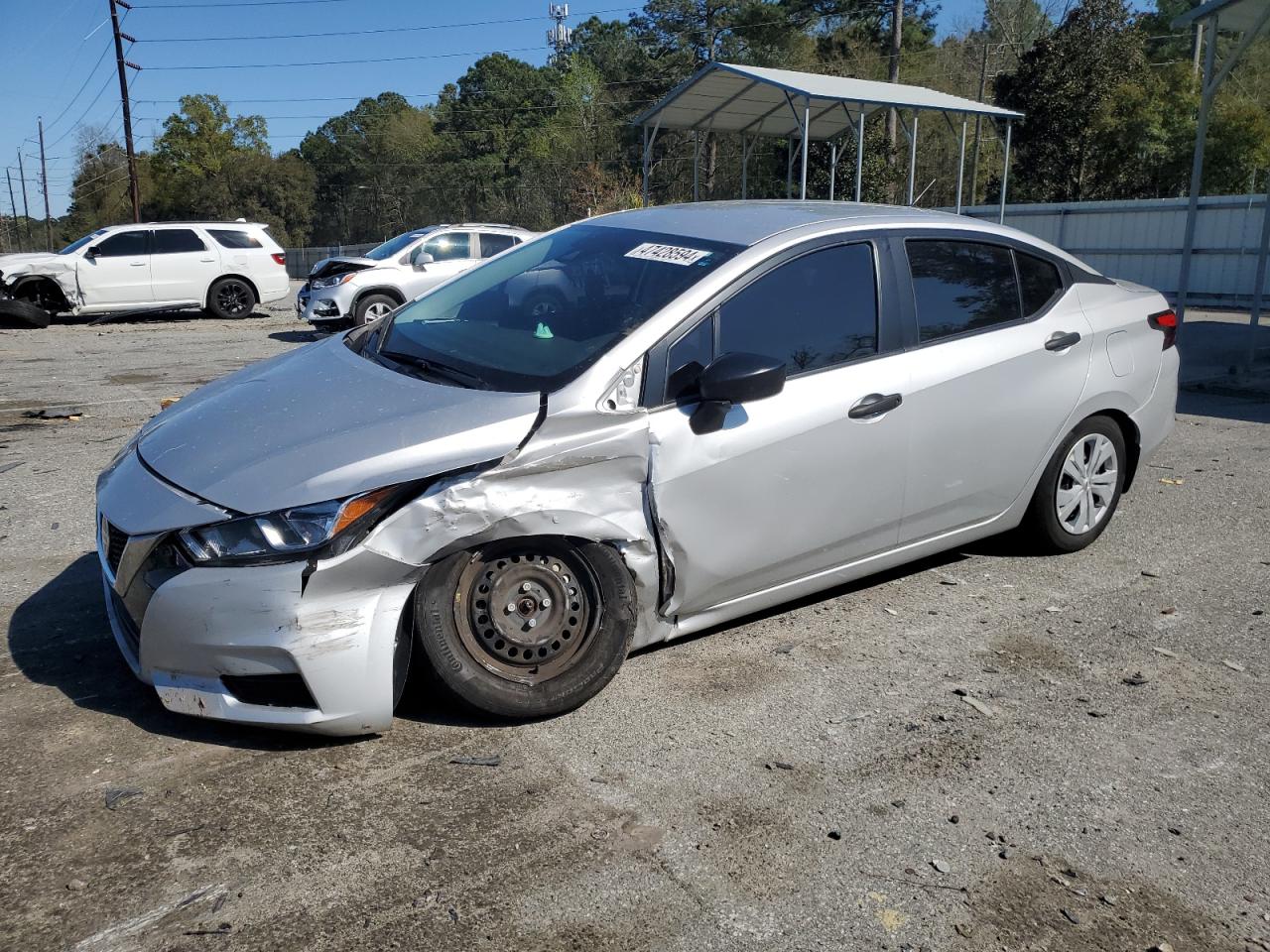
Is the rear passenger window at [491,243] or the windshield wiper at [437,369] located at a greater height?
the rear passenger window at [491,243]

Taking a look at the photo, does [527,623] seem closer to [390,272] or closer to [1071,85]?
[390,272]

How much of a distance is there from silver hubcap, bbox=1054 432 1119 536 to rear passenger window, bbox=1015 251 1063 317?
67cm

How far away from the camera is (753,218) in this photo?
4.37 m

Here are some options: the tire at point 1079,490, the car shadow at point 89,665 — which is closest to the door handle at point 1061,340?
the tire at point 1079,490

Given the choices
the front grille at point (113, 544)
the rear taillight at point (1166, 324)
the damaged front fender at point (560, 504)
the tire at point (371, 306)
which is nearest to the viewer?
the damaged front fender at point (560, 504)

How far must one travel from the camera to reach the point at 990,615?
179 inches

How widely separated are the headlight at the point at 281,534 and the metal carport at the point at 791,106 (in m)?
13.7

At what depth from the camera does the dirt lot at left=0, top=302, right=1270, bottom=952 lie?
2.61 metres

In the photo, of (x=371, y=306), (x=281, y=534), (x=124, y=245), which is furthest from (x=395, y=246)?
(x=281, y=534)

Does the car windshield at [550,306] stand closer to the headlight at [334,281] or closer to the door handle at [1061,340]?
the door handle at [1061,340]

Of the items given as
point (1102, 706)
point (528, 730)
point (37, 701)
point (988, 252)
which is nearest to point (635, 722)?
point (528, 730)

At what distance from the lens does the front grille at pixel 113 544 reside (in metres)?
3.35

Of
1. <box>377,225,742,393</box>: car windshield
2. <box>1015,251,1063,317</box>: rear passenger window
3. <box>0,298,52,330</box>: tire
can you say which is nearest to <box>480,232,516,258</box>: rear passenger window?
<box>0,298,52,330</box>: tire

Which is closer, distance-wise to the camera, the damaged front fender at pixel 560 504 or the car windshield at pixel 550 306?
the damaged front fender at pixel 560 504
